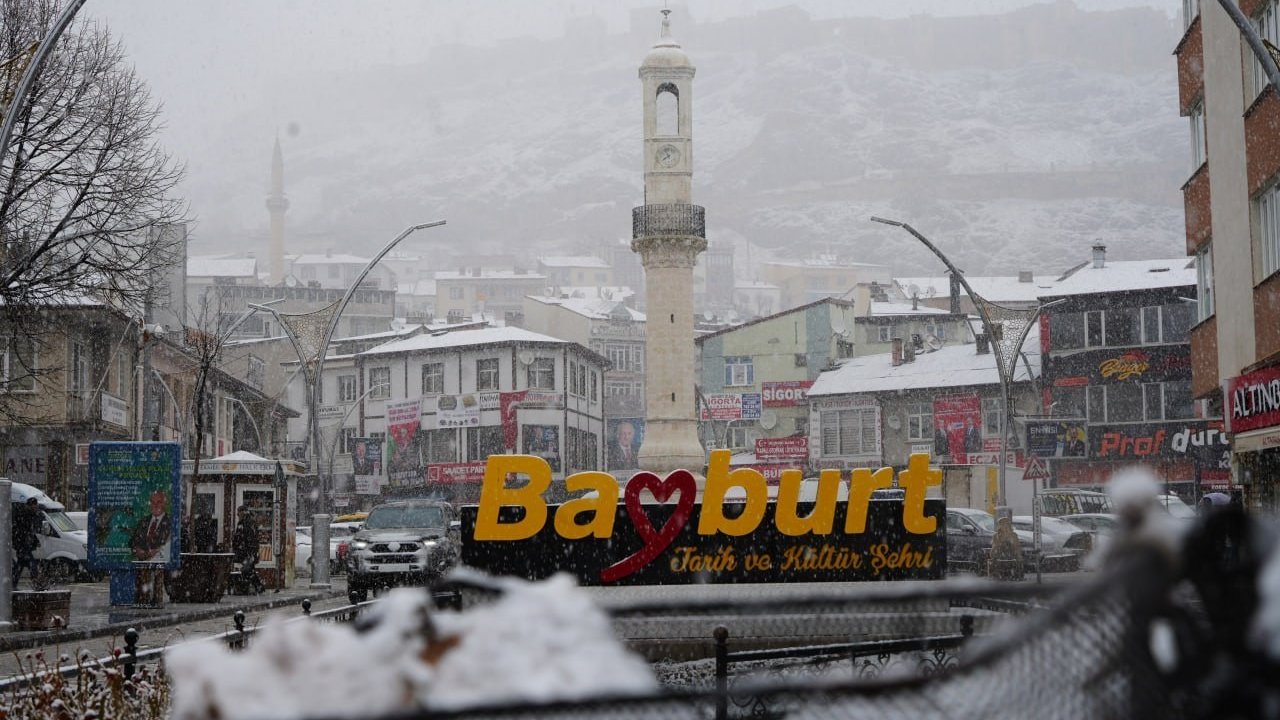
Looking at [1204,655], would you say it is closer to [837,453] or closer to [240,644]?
[240,644]

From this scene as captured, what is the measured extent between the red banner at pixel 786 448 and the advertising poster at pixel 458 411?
14642mm

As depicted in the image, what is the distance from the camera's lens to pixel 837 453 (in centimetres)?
7869

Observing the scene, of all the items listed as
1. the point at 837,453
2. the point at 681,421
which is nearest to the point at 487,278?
the point at 837,453

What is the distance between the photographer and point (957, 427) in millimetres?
73250

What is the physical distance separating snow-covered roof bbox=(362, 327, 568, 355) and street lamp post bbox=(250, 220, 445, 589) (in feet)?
134

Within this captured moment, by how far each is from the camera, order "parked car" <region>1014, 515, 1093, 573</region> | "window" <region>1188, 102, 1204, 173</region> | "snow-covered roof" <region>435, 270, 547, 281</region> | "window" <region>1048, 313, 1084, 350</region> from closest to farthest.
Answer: "window" <region>1188, 102, 1204, 173</region>, "parked car" <region>1014, 515, 1093, 573</region>, "window" <region>1048, 313, 1084, 350</region>, "snow-covered roof" <region>435, 270, 547, 281</region>

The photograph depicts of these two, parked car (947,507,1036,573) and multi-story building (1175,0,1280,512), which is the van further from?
multi-story building (1175,0,1280,512)

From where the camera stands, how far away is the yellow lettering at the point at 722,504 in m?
22.3

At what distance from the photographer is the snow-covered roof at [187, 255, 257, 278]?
161 meters

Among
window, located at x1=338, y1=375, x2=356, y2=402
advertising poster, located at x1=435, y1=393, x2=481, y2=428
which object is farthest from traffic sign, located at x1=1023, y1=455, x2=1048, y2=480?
window, located at x1=338, y1=375, x2=356, y2=402

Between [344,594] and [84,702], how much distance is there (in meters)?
24.5

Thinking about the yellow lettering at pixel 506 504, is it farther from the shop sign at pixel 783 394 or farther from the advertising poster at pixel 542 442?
the shop sign at pixel 783 394

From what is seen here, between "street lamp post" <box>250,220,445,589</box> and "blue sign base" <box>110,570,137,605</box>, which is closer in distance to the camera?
"blue sign base" <box>110,570,137,605</box>

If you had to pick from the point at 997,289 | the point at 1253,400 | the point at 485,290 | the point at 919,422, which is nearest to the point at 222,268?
the point at 485,290
